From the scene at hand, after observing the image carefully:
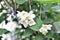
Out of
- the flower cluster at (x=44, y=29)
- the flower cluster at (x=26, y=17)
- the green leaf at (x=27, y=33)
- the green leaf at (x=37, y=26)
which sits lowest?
the green leaf at (x=27, y=33)

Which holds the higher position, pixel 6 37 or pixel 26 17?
pixel 26 17

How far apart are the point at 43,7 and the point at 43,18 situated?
64mm

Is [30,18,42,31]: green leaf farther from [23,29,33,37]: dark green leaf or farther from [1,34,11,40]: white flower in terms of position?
[1,34,11,40]: white flower

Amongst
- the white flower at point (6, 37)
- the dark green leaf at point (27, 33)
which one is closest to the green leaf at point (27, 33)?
the dark green leaf at point (27, 33)

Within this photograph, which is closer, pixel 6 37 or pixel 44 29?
pixel 44 29

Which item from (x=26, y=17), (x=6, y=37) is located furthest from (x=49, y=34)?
(x=6, y=37)

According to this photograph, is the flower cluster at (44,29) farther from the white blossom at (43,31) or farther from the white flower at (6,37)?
the white flower at (6,37)

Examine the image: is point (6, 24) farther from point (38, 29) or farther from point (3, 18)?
point (38, 29)

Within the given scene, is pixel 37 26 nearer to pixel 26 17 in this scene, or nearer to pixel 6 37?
pixel 26 17

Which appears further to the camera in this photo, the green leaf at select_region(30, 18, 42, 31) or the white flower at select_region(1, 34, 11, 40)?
the white flower at select_region(1, 34, 11, 40)

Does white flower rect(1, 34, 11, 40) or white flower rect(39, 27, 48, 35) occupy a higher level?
white flower rect(39, 27, 48, 35)

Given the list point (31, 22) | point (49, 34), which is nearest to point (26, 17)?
point (31, 22)

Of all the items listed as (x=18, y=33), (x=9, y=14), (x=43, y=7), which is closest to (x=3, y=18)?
(x=9, y=14)

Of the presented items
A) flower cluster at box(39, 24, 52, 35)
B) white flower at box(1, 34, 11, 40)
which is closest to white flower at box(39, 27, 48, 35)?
flower cluster at box(39, 24, 52, 35)
